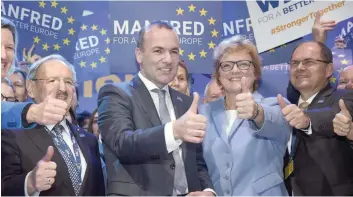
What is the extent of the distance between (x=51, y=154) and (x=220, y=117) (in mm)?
989

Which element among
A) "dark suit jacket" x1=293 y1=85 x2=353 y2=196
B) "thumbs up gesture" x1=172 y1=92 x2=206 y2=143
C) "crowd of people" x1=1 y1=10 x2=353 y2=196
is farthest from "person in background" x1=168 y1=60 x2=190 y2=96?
"thumbs up gesture" x1=172 y1=92 x2=206 y2=143

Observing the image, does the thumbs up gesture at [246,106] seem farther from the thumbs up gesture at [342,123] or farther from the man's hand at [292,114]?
the thumbs up gesture at [342,123]

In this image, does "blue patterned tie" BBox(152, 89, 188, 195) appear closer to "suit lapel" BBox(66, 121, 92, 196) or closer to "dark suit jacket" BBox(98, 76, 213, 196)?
"dark suit jacket" BBox(98, 76, 213, 196)

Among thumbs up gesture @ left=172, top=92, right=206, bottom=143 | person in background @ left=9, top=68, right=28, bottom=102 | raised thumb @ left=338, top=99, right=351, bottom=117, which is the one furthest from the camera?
person in background @ left=9, top=68, right=28, bottom=102

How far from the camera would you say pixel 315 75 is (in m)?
3.03

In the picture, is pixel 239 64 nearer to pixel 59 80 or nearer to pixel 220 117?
pixel 220 117

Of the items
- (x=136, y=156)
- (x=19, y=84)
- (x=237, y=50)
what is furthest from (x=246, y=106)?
(x=19, y=84)

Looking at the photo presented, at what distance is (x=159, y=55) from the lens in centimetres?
275

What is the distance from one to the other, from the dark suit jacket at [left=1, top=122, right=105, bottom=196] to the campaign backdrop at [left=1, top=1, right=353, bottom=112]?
28.3 inches

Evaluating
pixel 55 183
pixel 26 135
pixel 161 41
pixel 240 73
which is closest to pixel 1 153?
pixel 26 135

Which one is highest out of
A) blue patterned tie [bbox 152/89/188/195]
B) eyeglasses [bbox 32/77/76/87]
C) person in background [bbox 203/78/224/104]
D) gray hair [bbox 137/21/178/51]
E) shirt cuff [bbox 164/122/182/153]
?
gray hair [bbox 137/21/178/51]

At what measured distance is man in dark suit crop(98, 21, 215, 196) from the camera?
7.45 ft

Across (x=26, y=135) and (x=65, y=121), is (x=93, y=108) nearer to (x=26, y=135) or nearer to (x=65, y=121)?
(x=65, y=121)

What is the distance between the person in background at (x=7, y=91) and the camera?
2975 millimetres
